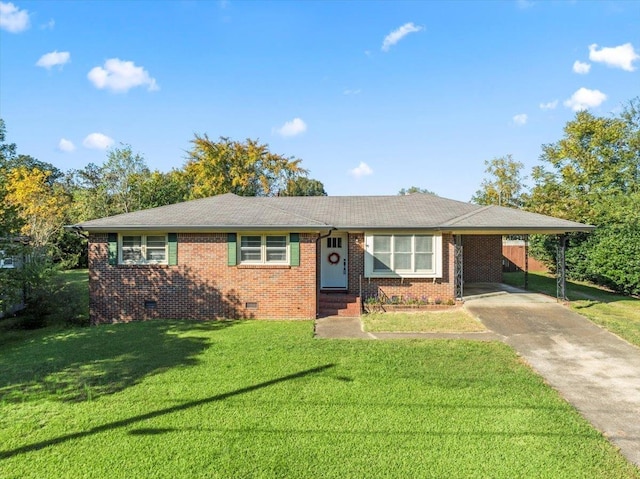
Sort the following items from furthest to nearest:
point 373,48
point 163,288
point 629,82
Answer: point 629,82, point 373,48, point 163,288

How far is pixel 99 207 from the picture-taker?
28953 millimetres

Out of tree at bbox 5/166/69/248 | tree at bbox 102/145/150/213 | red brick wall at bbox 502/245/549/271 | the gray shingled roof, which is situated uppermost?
tree at bbox 102/145/150/213

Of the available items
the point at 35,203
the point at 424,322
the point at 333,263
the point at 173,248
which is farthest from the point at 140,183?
the point at 424,322

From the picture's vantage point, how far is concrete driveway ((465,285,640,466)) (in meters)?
4.92

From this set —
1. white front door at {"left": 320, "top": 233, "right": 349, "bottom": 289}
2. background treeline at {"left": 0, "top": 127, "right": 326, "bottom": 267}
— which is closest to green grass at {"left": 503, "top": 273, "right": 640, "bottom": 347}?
white front door at {"left": 320, "top": 233, "right": 349, "bottom": 289}

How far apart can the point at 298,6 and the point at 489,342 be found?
11499mm

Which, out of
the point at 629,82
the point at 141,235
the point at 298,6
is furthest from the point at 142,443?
the point at 629,82

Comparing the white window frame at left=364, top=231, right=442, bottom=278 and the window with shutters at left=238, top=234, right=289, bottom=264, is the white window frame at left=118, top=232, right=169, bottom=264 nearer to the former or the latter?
the window with shutters at left=238, top=234, right=289, bottom=264

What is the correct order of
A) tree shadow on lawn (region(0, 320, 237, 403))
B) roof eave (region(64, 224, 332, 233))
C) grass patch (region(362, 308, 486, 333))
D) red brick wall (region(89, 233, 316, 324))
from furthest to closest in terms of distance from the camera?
red brick wall (region(89, 233, 316, 324)) < roof eave (region(64, 224, 332, 233)) < grass patch (region(362, 308, 486, 333)) < tree shadow on lawn (region(0, 320, 237, 403))

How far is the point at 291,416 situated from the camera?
4.86m

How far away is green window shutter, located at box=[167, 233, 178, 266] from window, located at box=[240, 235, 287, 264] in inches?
76.4

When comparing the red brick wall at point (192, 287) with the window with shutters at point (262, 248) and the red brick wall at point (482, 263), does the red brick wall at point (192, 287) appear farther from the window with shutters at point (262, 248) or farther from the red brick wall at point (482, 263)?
the red brick wall at point (482, 263)

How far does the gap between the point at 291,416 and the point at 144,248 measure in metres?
8.49

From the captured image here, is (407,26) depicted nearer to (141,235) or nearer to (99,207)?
(141,235)
